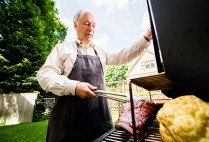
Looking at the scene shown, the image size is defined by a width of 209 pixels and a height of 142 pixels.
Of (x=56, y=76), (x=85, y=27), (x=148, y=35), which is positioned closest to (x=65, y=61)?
(x=56, y=76)

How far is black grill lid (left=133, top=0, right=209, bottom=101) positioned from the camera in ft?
2.41

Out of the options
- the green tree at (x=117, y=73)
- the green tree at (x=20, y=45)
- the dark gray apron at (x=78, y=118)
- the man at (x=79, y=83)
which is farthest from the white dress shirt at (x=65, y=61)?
the green tree at (x=117, y=73)

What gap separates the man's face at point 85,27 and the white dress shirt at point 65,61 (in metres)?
0.09

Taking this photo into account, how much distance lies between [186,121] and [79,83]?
89cm

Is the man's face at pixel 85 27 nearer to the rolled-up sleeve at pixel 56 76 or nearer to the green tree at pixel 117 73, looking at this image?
the rolled-up sleeve at pixel 56 76

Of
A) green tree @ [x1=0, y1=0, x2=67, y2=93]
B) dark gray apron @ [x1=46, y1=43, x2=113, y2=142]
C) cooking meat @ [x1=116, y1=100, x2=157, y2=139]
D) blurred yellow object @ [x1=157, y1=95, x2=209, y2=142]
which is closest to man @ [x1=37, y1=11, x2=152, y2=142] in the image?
dark gray apron @ [x1=46, y1=43, x2=113, y2=142]

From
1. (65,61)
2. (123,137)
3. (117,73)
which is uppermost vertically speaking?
(117,73)

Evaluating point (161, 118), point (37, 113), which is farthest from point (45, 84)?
point (37, 113)

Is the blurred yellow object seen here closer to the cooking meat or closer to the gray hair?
the cooking meat

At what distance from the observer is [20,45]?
11.6 m

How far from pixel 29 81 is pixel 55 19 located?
577cm

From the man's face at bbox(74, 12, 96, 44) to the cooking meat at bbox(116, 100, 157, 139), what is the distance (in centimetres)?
114

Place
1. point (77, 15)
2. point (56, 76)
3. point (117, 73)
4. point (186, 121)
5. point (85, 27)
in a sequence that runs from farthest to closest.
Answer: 1. point (117, 73)
2. point (77, 15)
3. point (85, 27)
4. point (56, 76)
5. point (186, 121)

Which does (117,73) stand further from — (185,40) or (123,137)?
(185,40)
